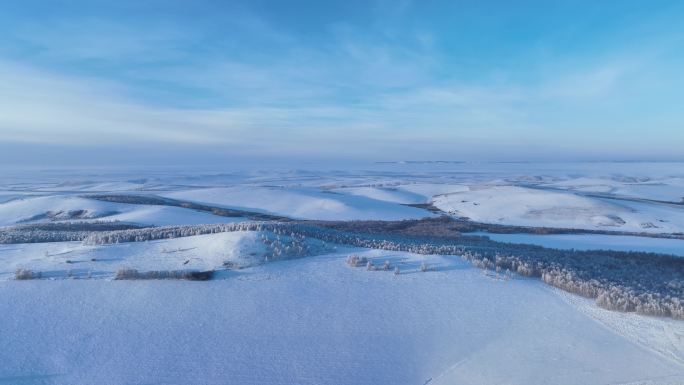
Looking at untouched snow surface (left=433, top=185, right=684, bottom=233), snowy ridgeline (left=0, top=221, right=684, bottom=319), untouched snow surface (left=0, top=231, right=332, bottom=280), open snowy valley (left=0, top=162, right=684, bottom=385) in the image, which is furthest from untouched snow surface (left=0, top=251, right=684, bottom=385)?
untouched snow surface (left=433, top=185, right=684, bottom=233)

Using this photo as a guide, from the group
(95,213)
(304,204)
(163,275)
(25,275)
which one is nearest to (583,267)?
(163,275)

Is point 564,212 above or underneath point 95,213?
above

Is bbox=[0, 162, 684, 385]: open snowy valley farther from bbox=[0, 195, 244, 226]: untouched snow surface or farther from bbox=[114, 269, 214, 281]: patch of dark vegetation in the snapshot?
bbox=[0, 195, 244, 226]: untouched snow surface

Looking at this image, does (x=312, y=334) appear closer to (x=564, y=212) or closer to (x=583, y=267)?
(x=583, y=267)

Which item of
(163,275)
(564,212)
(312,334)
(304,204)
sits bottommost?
(304,204)

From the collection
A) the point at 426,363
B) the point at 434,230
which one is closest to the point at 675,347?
the point at 426,363

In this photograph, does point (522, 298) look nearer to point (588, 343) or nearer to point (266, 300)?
point (588, 343)

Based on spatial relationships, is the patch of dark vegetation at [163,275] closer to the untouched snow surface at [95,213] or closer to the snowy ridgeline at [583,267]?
the snowy ridgeline at [583,267]
